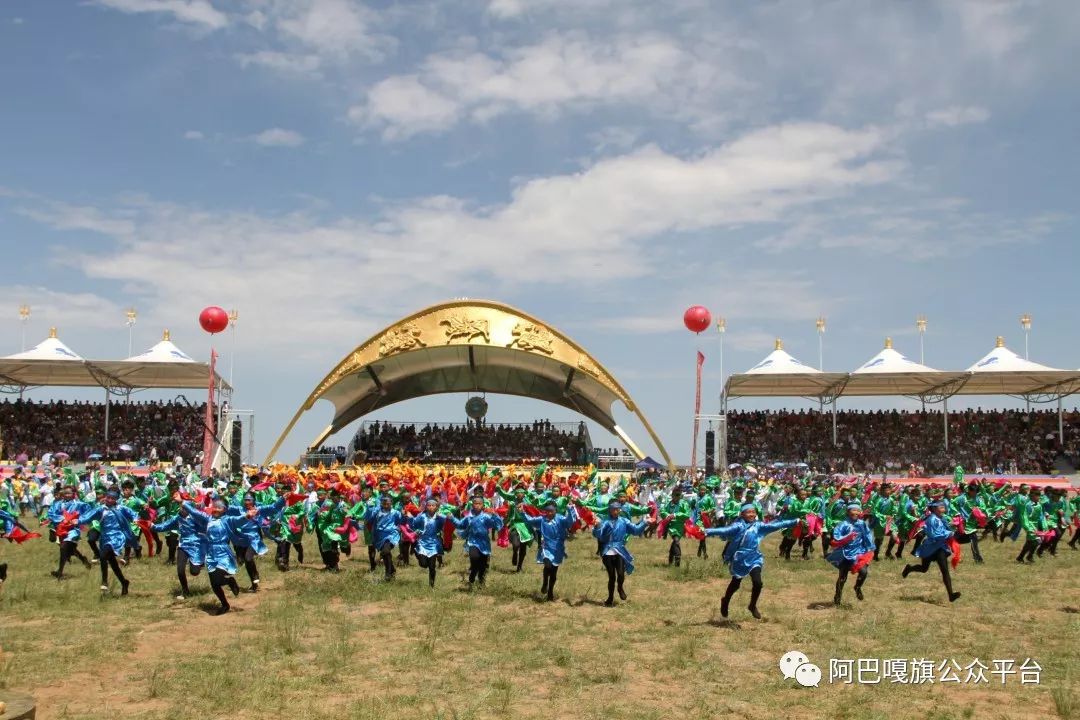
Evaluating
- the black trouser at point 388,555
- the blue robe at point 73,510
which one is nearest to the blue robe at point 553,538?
the black trouser at point 388,555

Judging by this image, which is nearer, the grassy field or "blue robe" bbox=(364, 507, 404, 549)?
the grassy field

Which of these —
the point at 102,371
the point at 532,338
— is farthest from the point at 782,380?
the point at 102,371

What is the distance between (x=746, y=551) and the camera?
488 inches

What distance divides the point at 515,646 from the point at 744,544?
3469 mm

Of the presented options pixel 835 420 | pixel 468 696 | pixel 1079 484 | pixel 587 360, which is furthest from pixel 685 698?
pixel 835 420

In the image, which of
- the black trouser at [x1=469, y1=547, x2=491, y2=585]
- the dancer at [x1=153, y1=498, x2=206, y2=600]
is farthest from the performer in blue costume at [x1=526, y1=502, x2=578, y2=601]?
the dancer at [x1=153, y1=498, x2=206, y2=600]

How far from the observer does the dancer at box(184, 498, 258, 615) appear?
41.8ft

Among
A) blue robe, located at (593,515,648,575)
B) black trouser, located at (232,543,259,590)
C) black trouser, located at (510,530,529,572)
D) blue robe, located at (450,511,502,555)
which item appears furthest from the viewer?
black trouser, located at (510,530,529,572)

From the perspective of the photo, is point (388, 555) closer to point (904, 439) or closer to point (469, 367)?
point (469, 367)

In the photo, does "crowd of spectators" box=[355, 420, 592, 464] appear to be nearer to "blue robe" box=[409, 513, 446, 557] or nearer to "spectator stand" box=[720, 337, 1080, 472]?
"spectator stand" box=[720, 337, 1080, 472]

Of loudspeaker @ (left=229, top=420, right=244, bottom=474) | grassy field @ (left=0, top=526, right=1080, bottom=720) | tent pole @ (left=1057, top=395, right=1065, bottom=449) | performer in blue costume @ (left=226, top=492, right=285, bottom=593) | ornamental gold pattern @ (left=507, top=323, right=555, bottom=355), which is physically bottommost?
grassy field @ (left=0, top=526, right=1080, bottom=720)

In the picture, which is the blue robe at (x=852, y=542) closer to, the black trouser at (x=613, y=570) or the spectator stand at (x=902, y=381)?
the black trouser at (x=613, y=570)

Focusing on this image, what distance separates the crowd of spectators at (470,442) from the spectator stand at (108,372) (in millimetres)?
7479

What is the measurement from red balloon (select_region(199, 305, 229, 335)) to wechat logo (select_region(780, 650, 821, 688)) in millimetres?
32244
